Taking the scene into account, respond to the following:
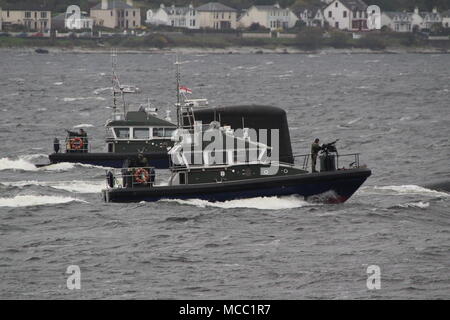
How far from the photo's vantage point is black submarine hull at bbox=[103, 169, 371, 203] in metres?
39.2

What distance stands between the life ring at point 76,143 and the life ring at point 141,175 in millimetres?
13876

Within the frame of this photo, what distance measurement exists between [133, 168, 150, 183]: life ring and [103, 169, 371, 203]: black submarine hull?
34cm

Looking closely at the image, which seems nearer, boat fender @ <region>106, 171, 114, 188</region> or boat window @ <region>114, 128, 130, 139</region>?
boat fender @ <region>106, 171, 114, 188</region>

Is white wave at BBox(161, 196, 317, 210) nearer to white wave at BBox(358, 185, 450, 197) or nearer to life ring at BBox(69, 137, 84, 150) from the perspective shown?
white wave at BBox(358, 185, 450, 197)

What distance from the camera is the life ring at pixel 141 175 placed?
3997cm

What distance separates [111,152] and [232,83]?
8784 centimetres

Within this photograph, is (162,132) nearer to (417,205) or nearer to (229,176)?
(229,176)

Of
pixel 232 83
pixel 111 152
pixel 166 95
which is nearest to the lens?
pixel 111 152

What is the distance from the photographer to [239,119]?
140 feet

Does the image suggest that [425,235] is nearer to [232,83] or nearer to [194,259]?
[194,259]
